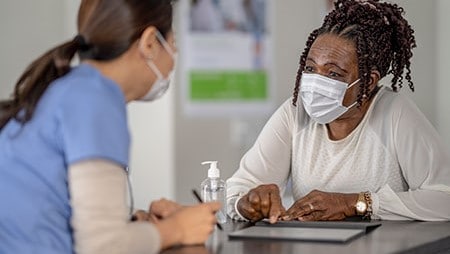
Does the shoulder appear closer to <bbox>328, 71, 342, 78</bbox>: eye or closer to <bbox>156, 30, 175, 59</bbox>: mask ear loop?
<bbox>156, 30, 175, 59</bbox>: mask ear loop

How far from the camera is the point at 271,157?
7.43ft

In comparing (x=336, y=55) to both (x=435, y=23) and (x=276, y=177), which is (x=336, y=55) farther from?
(x=435, y=23)

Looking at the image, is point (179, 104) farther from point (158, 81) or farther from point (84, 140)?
point (84, 140)

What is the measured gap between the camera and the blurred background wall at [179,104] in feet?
11.9

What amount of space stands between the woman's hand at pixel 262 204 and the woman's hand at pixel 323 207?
31 millimetres

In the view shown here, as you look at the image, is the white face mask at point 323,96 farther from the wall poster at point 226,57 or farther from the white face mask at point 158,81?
the wall poster at point 226,57

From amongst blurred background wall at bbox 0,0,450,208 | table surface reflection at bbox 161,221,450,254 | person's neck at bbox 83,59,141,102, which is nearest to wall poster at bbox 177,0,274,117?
blurred background wall at bbox 0,0,450,208

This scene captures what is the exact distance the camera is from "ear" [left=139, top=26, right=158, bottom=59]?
146cm

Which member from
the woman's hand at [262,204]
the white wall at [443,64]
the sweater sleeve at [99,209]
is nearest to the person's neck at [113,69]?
the sweater sleeve at [99,209]

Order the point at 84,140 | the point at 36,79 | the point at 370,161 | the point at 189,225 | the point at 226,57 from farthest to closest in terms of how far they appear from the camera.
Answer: the point at 226,57 < the point at 370,161 < the point at 189,225 < the point at 36,79 < the point at 84,140

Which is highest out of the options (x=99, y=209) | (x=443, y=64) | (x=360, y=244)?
(x=443, y=64)

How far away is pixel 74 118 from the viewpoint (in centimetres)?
133

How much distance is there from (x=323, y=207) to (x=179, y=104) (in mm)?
1870

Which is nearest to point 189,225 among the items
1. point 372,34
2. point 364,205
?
point 364,205
